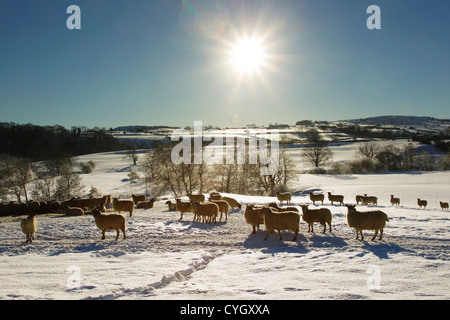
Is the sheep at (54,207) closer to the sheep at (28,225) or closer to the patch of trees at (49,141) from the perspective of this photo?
the sheep at (28,225)

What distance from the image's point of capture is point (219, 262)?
9211 mm

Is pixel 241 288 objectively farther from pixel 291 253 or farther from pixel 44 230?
pixel 44 230

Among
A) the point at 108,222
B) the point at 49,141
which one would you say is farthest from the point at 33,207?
the point at 49,141

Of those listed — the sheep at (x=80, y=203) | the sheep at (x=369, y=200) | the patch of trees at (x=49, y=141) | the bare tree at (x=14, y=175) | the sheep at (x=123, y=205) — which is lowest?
the sheep at (x=369, y=200)

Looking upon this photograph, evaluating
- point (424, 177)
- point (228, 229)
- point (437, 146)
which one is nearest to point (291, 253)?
point (228, 229)

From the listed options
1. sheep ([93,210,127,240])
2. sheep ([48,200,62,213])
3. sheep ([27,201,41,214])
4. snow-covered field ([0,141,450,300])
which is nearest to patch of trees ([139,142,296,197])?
sheep ([48,200,62,213])

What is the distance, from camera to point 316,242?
12.0m

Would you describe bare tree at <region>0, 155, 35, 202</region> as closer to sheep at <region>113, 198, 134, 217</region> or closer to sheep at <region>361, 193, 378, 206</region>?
sheep at <region>113, 198, 134, 217</region>

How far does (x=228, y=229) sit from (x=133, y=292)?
8725 mm

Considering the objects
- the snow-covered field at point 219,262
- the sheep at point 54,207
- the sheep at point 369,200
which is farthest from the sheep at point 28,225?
the sheep at point 369,200

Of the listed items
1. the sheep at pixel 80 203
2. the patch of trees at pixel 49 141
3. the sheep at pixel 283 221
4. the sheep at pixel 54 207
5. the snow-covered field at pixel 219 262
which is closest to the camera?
the snow-covered field at pixel 219 262

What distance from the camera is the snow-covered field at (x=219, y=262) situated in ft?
21.1

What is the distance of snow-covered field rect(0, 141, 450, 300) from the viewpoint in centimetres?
642
